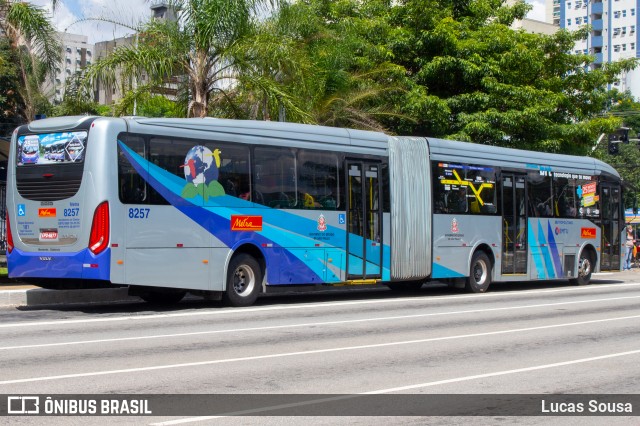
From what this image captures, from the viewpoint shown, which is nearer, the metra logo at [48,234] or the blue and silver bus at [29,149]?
the metra logo at [48,234]

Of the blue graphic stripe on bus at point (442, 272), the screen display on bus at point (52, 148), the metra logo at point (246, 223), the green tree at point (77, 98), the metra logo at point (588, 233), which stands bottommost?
the blue graphic stripe on bus at point (442, 272)

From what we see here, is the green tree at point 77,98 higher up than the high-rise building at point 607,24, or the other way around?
the high-rise building at point 607,24

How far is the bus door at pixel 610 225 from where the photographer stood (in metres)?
28.5

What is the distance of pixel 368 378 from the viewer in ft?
32.8

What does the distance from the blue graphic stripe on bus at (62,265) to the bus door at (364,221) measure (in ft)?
20.2

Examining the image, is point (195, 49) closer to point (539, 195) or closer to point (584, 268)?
point (539, 195)

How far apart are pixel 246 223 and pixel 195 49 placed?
318 inches

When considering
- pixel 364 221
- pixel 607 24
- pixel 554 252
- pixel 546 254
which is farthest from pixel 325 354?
pixel 607 24

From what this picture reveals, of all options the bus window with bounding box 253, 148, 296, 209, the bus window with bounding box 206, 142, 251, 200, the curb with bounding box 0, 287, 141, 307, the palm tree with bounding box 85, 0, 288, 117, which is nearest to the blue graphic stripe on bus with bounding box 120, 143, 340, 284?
the bus window with bounding box 206, 142, 251, 200

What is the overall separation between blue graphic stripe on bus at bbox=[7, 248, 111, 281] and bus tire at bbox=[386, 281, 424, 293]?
10.3 m

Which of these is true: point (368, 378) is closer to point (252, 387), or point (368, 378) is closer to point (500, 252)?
point (252, 387)

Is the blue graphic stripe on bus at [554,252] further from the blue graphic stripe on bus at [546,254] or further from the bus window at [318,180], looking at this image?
the bus window at [318,180]

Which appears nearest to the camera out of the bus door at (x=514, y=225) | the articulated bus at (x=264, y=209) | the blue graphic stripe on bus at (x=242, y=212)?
the articulated bus at (x=264, y=209)

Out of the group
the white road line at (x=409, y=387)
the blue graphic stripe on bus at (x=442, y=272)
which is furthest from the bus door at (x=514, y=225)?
the white road line at (x=409, y=387)
